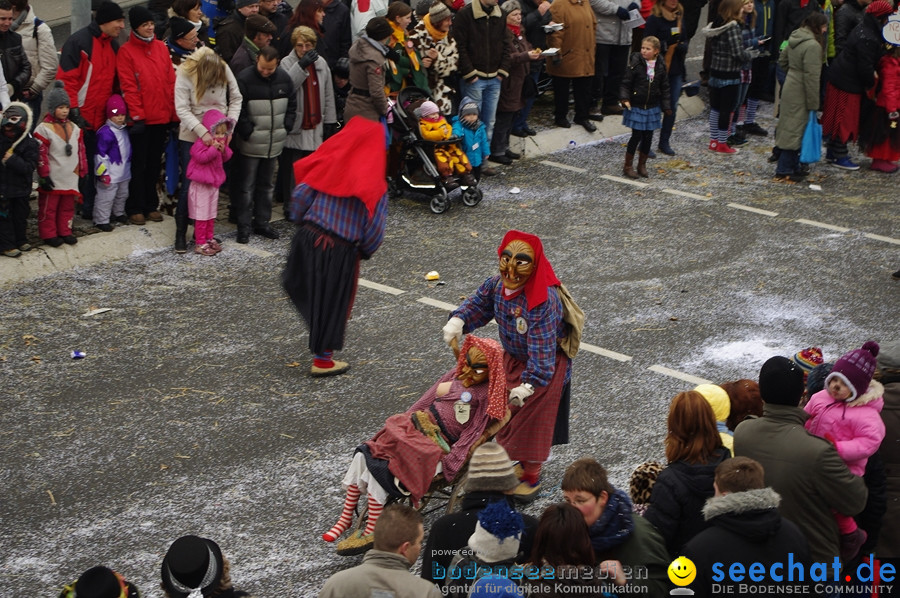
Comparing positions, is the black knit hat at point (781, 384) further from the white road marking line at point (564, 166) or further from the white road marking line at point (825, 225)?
the white road marking line at point (564, 166)

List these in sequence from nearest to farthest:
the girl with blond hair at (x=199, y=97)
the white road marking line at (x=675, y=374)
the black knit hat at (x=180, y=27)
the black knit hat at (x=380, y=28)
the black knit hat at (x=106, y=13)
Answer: the white road marking line at (x=675, y=374) → the girl with blond hair at (x=199, y=97) → the black knit hat at (x=106, y=13) → the black knit hat at (x=180, y=27) → the black knit hat at (x=380, y=28)

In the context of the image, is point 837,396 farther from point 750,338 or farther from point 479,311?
point 750,338

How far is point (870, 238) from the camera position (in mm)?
11992

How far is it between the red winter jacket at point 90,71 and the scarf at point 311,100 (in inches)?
74.1

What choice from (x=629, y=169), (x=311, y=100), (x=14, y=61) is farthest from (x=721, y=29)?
(x=14, y=61)

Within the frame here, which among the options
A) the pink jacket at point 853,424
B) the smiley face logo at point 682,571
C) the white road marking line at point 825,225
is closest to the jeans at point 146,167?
the white road marking line at point 825,225

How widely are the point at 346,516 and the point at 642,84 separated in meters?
8.17

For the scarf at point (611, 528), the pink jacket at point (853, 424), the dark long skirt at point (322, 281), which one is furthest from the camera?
the dark long skirt at point (322, 281)

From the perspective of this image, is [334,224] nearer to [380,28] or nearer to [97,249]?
[97,249]

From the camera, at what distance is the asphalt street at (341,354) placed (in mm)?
6793

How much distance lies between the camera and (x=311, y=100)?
11.5m

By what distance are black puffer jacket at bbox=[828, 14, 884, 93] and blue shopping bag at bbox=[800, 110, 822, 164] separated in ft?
2.64

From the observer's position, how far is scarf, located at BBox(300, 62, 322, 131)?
1141 centimetres

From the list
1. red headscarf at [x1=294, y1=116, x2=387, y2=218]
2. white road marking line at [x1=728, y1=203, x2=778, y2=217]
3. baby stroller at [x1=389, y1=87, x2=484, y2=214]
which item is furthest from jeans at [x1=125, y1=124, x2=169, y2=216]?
white road marking line at [x1=728, y1=203, x2=778, y2=217]
